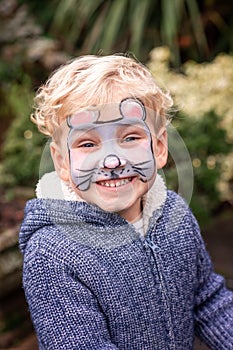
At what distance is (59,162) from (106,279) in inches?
11.6

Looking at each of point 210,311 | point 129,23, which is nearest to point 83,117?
point 210,311

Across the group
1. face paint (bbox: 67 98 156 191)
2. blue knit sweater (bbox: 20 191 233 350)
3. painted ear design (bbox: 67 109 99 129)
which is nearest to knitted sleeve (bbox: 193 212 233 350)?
blue knit sweater (bbox: 20 191 233 350)

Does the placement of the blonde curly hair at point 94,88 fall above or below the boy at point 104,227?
above

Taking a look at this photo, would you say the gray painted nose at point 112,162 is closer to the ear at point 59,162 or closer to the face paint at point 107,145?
the face paint at point 107,145

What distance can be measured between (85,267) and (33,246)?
0.43 feet

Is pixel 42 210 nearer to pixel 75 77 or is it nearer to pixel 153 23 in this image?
pixel 75 77

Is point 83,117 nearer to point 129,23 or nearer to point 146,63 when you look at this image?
point 146,63

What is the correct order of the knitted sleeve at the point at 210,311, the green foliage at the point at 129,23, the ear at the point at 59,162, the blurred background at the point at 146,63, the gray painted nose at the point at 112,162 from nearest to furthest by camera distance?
the gray painted nose at the point at 112,162 < the ear at the point at 59,162 < the knitted sleeve at the point at 210,311 < the blurred background at the point at 146,63 < the green foliage at the point at 129,23

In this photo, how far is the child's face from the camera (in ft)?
5.29

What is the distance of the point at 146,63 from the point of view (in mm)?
5691

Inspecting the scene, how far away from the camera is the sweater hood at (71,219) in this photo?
1.70m

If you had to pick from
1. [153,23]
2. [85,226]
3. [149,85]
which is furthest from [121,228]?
[153,23]

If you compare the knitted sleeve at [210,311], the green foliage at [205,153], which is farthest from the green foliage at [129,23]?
the knitted sleeve at [210,311]

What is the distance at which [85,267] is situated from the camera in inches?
65.2
